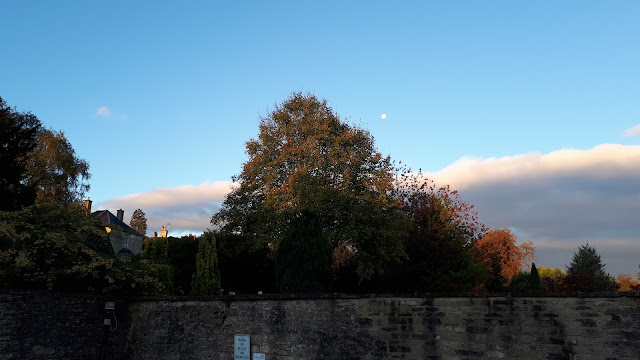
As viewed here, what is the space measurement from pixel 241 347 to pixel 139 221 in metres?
64.9

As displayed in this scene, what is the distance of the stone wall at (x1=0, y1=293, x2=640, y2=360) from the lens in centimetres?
785

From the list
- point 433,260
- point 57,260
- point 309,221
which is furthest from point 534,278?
point 57,260

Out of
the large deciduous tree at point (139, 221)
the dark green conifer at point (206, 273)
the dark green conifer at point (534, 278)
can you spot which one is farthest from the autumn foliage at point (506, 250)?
the large deciduous tree at point (139, 221)

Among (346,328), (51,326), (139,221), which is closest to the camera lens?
(346,328)

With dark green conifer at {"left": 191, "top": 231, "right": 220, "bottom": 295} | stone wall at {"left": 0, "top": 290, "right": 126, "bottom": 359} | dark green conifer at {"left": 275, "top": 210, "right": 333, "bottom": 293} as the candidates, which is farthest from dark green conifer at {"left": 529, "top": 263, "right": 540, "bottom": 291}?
stone wall at {"left": 0, "top": 290, "right": 126, "bottom": 359}

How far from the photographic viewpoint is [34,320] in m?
12.0

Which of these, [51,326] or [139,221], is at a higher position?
[139,221]

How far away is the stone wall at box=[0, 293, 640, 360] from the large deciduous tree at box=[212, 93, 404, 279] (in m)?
11.0

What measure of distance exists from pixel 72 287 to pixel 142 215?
203 feet

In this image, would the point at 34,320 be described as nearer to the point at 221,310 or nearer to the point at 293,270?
the point at 221,310

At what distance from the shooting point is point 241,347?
11.2 m

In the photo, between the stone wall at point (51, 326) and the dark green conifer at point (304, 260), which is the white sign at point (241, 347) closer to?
the stone wall at point (51, 326)

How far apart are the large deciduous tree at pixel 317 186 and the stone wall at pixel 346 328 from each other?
434 inches

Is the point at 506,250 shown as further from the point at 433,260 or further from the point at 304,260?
the point at 304,260
